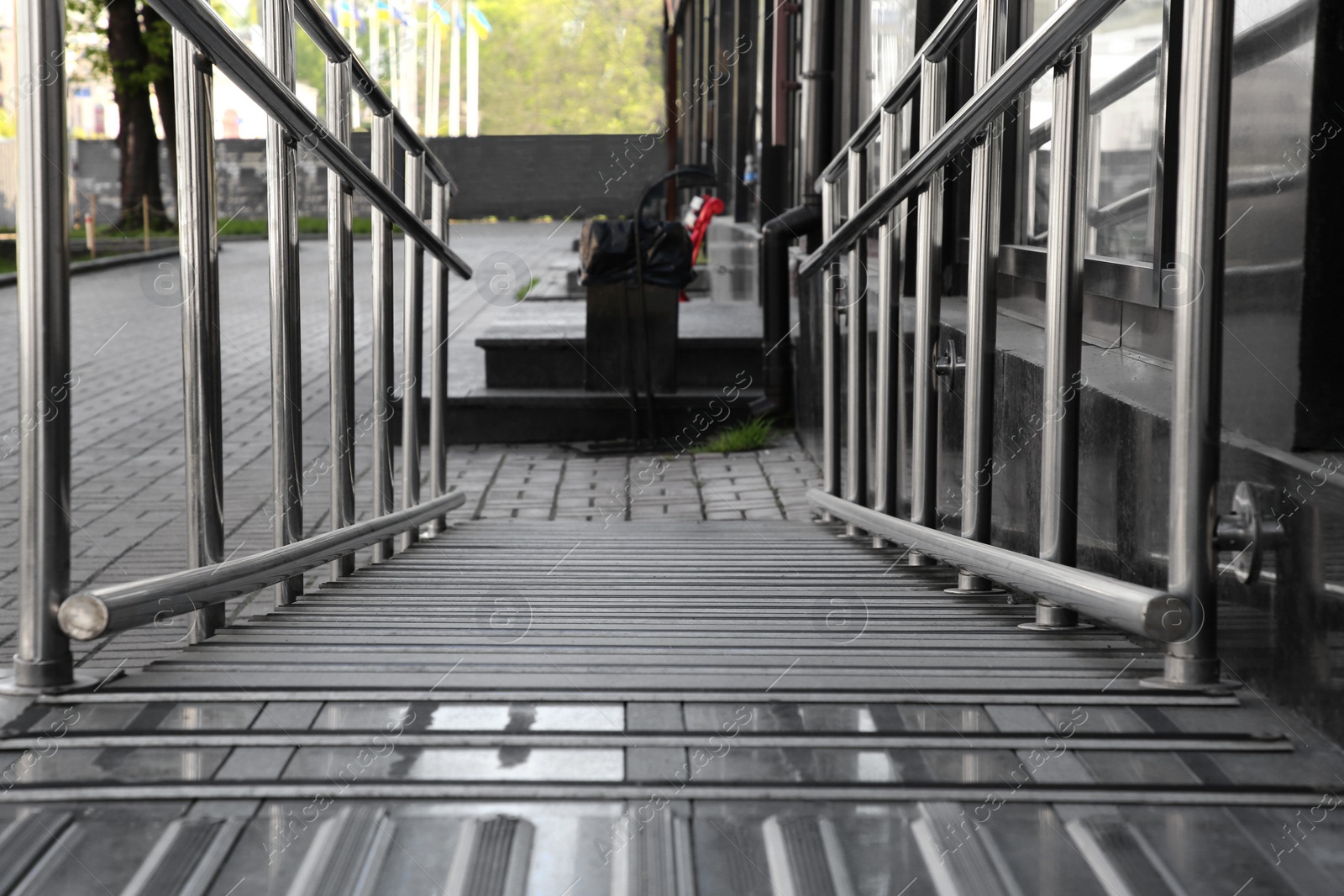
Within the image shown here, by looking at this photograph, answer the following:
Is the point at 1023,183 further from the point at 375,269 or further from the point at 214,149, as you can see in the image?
the point at 214,149

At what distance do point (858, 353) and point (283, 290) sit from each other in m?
2.16

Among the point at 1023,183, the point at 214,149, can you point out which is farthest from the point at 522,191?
the point at 214,149

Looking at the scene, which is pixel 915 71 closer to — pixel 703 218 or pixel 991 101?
pixel 991 101

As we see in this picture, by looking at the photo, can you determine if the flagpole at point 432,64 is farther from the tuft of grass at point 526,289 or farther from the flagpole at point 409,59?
the tuft of grass at point 526,289

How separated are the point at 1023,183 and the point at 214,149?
313cm

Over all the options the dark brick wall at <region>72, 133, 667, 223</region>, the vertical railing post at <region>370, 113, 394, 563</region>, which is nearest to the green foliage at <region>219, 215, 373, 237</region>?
the dark brick wall at <region>72, 133, 667, 223</region>

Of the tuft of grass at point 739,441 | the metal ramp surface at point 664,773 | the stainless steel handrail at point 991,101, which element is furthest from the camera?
the tuft of grass at point 739,441

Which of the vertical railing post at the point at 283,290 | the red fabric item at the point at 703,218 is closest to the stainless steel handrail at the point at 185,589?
the vertical railing post at the point at 283,290

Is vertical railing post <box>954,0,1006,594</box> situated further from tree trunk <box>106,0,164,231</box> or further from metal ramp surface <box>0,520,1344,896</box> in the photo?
tree trunk <box>106,0,164,231</box>

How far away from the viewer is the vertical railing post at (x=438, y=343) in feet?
14.9

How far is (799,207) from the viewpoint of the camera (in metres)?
7.52

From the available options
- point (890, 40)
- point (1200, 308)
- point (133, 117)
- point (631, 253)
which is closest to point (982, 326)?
point (1200, 308)

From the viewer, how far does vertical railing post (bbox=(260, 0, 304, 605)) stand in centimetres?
284

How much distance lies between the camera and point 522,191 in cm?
3042
